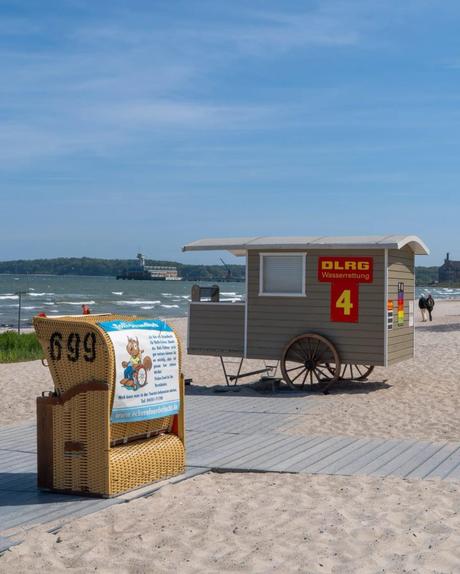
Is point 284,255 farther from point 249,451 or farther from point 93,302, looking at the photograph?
point 93,302

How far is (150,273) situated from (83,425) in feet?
547

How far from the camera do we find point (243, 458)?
8594 mm

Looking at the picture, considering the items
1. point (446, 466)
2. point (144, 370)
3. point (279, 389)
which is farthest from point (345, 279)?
point (144, 370)

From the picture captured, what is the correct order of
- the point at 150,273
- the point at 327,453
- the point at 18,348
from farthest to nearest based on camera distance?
the point at 150,273
the point at 18,348
the point at 327,453

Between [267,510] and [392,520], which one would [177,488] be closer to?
[267,510]

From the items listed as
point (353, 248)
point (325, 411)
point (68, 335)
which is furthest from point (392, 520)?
point (353, 248)

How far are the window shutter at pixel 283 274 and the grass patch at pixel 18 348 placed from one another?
7856mm

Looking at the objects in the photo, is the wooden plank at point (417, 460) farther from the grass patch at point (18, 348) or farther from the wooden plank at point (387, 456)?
the grass patch at point (18, 348)

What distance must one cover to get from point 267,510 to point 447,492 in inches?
60.5

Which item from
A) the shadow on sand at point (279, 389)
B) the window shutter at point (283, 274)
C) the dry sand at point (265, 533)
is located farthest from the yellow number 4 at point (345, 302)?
the dry sand at point (265, 533)

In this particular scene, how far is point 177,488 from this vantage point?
728 centimetres

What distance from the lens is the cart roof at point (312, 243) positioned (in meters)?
13.8

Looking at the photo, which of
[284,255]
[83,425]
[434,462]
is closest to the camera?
[83,425]

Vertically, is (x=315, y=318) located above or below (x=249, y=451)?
above
